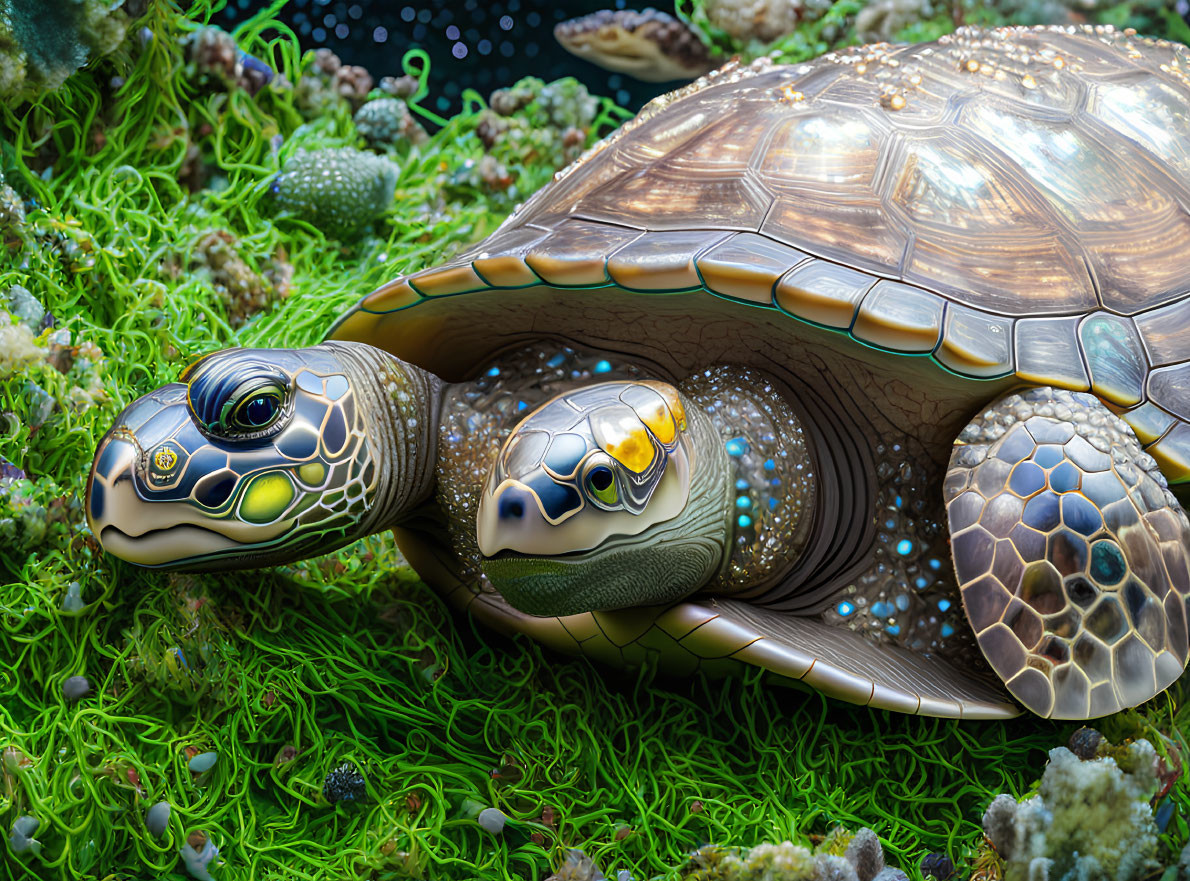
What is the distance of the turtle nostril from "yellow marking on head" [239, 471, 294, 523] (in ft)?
1.19

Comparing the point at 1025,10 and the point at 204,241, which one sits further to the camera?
the point at 1025,10

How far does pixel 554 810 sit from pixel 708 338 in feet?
2.60

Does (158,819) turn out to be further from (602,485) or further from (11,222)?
(11,222)

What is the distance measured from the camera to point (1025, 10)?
3074 millimetres

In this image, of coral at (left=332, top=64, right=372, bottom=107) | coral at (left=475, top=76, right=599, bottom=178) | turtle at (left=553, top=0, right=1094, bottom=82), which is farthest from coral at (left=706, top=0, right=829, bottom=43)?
coral at (left=332, top=64, right=372, bottom=107)

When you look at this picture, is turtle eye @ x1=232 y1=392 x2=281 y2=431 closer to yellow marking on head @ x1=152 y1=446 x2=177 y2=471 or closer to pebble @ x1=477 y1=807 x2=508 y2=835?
yellow marking on head @ x1=152 y1=446 x2=177 y2=471

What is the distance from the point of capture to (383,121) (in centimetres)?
283

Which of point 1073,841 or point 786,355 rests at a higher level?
point 786,355

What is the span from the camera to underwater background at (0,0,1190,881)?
4.56 feet

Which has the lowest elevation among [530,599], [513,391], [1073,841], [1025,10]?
[1073,841]

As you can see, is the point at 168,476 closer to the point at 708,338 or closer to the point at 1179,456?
the point at 708,338

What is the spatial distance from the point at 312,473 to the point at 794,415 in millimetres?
791

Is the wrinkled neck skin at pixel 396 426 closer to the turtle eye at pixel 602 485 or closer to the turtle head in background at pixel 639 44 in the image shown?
the turtle eye at pixel 602 485

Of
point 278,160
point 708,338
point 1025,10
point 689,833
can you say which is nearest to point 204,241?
point 278,160
